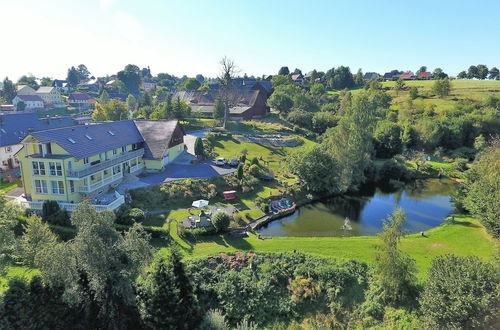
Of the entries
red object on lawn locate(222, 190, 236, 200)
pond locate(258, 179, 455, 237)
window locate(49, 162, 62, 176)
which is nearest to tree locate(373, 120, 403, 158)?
pond locate(258, 179, 455, 237)

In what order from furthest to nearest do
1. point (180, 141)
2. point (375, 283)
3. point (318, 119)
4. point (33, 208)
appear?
point (318, 119)
point (180, 141)
point (33, 208)
point (375, 283)

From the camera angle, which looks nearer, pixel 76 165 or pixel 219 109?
pixel 76 165

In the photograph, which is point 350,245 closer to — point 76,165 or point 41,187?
point 76,165

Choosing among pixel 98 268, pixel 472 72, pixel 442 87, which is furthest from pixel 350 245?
pixel 472 72

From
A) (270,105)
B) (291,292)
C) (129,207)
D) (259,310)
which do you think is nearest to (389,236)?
A: (291,292)

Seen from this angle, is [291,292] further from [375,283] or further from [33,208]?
[33,208]

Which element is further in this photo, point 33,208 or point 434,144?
point 434,144

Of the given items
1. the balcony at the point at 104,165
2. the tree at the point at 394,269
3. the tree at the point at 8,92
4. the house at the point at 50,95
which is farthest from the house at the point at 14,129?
the tree at the point at 8,92
